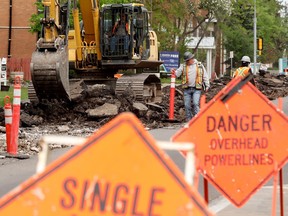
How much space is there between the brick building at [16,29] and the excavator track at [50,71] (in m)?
39.3

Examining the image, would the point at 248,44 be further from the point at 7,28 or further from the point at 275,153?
the point at 275,153

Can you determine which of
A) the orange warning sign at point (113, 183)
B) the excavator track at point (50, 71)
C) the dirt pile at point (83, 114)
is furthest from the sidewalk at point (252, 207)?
the excavator track at point (50, 71)

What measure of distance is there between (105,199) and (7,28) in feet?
187

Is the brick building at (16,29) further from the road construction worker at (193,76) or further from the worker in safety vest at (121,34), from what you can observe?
the road construction worker at (193,76)

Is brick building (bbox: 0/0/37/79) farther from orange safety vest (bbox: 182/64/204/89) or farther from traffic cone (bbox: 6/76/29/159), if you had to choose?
traffic cone (bbox: 6/76/29/159)

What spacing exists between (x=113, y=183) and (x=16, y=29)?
187 feet

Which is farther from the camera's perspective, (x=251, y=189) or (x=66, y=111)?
(x=66, y=111)

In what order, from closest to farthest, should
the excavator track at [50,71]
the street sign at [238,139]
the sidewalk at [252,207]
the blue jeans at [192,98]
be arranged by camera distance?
the street sign at [238,139]
the sidewalk at [252,207]
the blue jeans at [192,98]
the excavator track at [50,71]

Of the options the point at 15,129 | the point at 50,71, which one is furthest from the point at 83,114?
the point at 15,129

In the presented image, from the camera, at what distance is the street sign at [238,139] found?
7461mm

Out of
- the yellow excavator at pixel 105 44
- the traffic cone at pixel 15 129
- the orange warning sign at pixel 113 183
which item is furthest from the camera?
the yellow excavator at pixel 105 44

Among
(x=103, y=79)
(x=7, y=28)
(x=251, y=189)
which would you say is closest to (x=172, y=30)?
(x=7, y=28)

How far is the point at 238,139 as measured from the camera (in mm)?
7500

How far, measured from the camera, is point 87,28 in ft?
82.8
